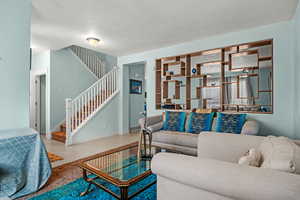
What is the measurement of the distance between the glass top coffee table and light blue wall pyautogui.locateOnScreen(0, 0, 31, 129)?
130cm

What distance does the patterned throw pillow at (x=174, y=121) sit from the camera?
3288 millimetres

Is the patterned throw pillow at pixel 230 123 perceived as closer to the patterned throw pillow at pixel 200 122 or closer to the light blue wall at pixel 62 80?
the patterned throw pillow at pixel 200 122

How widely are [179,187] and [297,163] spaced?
652mm

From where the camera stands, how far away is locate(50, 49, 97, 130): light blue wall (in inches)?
179

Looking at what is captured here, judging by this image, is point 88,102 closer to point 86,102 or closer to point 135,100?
point 86,102

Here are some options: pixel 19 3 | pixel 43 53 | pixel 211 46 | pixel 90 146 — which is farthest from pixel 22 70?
pixel 211 46

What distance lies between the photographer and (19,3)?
225cm

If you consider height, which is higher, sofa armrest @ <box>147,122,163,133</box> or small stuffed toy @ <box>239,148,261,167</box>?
small stuffed toy @ <box>239,148,261,167</box>

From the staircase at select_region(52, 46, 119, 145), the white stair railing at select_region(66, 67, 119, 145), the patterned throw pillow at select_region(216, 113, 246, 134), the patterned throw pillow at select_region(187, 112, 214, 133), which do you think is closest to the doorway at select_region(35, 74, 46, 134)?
the staircase at select_region(52, 46, 119, 145)

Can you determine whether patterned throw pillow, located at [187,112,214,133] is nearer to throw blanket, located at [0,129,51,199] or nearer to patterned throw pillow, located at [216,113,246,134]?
patterned throw pillow, located at [216,113,246,134]

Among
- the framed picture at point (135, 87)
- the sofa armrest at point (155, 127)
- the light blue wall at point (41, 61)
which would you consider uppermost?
the light blue wall at point (41, 61)

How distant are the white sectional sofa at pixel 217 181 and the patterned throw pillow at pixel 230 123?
203cm

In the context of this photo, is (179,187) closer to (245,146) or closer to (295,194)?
(295,194)

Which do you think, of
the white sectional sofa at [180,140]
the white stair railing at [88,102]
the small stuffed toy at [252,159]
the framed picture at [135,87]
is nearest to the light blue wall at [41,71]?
the white stair railing at [88,102]
